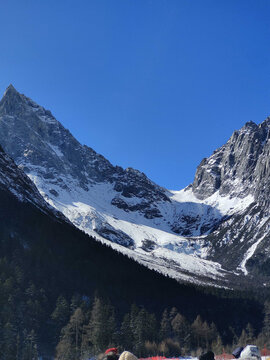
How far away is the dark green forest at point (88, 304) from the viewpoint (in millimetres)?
92688

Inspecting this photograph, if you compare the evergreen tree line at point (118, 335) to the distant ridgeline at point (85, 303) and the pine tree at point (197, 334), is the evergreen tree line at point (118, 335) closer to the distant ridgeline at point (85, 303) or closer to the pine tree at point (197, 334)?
the pine tree at point (197, 334)

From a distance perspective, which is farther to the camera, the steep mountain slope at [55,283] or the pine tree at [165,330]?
the pine tree at [165,330]

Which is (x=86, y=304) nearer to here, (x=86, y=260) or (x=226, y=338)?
(x=86, y=260)

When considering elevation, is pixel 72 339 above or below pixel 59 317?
below

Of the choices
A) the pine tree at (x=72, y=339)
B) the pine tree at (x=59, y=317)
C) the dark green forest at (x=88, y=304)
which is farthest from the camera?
the pine tree at (x=59, y=317)

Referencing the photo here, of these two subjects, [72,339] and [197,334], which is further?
[197,334]

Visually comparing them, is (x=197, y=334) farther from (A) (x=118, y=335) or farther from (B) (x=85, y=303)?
(A) (x=118, y=335)

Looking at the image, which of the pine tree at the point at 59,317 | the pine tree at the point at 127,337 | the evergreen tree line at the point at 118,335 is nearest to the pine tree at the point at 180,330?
the evergreen tree line at the point at 118,335

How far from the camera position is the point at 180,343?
113 metres

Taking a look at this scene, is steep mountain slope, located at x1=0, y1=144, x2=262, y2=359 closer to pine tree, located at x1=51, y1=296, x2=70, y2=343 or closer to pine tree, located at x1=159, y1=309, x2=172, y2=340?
pine tree, located at x1=51, y1=296, x2=70, y2=343

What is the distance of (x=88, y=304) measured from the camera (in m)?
118

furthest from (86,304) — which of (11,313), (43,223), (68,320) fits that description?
(43,223)

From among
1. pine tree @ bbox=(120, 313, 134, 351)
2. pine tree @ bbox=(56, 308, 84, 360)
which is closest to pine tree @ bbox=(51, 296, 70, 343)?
pine tree @ bbox=(56, 308, 84, 360)

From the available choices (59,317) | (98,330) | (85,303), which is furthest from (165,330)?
(59,317)
